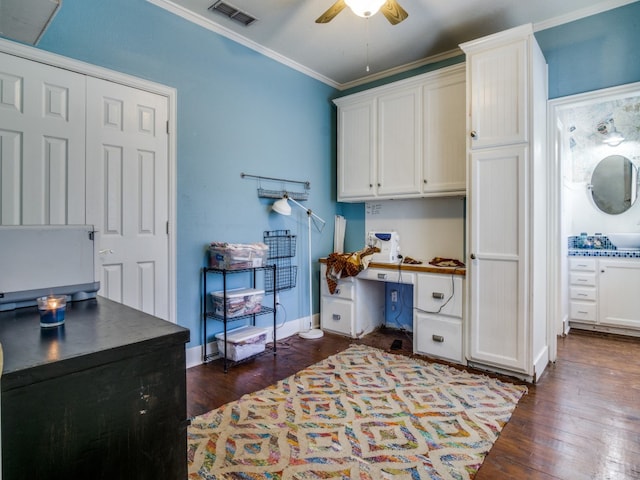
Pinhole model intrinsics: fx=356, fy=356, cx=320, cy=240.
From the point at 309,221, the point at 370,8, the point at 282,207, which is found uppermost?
the point at 370,8

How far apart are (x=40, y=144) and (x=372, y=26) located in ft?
8.43

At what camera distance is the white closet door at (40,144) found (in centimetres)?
200

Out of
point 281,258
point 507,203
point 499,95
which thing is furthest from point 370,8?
point 281,258

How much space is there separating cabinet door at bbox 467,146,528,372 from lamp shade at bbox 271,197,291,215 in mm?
1608

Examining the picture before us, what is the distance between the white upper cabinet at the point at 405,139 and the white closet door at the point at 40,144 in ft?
8.06

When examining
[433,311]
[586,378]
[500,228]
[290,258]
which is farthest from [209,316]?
[586,378]

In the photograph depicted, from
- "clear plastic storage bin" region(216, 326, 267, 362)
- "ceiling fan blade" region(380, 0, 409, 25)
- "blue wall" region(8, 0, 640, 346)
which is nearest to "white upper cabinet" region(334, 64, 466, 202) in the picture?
"blue wall" region(8, 0, 640, 346)

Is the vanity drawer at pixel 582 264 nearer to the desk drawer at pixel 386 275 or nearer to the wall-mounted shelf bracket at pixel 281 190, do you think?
the desk drawer at pixel 386 275

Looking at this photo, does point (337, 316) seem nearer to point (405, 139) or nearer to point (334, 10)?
point (405, 139)

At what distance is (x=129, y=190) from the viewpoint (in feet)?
8.13

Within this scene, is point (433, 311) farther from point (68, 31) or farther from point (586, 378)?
point (68, 31)

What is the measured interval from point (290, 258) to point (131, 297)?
157 centimetres

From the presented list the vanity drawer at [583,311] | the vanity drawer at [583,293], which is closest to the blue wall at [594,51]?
the vanity drawer at [583,293]

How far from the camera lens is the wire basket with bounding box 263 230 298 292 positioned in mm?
3445
